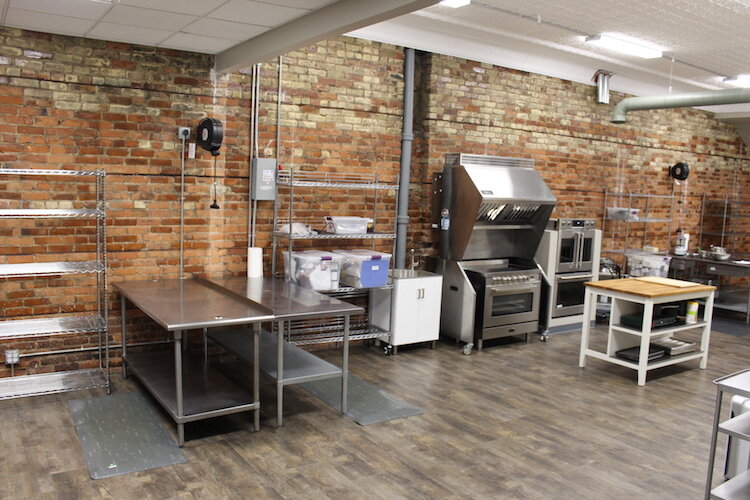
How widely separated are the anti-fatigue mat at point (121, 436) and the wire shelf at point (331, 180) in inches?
85.7

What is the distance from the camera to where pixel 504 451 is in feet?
13.0

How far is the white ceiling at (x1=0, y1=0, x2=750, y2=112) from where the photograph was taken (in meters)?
3.94

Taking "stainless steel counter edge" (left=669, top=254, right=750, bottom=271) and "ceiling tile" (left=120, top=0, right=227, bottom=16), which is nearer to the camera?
"ceiling tile" (left=120, top=0, right=227, bottom=16)


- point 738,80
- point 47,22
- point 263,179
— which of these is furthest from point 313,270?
point 738,80

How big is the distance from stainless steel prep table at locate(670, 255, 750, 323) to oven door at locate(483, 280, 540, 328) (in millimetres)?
→ 3511

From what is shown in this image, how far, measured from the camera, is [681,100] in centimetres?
761

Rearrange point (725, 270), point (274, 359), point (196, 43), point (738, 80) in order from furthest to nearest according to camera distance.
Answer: point (725, 270) < point (738, 80) < point (196, 43) < point (274, 359)

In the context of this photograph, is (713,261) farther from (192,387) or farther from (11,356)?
(11,356)

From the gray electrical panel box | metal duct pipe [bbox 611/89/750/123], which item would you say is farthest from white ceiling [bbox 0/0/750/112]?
the gray electrical panel box

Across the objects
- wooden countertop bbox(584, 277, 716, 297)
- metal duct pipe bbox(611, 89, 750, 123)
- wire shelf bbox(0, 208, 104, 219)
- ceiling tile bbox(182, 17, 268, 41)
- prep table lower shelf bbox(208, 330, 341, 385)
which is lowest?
prep table lower shelf bbox(208, 330, 341, 385)

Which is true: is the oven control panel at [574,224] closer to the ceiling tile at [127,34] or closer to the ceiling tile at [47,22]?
the ceiling tile at [127,34]

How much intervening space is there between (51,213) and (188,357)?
153 centimetres

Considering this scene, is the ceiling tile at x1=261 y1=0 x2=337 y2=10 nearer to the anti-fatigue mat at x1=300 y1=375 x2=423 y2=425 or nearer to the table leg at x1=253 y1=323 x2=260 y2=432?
the table leg at x1=253 y1=323 x2=260 y2=432

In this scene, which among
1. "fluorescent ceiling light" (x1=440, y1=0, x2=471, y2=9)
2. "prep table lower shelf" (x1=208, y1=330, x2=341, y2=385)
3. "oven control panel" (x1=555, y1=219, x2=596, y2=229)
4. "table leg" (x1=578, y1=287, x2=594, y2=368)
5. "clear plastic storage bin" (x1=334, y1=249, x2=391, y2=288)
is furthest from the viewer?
"oven control panel" (x1=555, y1=219, x2=596, y2=229)
